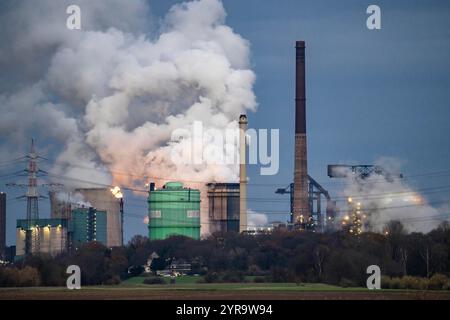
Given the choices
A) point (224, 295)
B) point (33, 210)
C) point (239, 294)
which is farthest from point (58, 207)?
point (224, 295)

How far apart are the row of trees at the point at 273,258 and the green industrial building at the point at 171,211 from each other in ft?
10.3

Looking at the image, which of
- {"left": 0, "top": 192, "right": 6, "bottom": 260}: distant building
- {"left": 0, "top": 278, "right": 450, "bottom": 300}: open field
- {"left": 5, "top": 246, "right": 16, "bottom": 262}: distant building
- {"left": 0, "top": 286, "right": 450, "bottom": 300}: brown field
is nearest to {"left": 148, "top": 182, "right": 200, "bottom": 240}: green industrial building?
{"left": 5, "top": 246, "right": 16, "bottom": 262}: distant building

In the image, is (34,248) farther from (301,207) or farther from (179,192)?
(301,207)

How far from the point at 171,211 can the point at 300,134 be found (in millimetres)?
17221

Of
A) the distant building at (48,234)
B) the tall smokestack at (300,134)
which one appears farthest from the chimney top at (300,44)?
the distant building at (48,234)

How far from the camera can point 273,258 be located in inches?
3898

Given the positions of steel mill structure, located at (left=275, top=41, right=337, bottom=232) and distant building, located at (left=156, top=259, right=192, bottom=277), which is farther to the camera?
steel mill structure, located at (left=275, top=41, right=337, bottom=232)

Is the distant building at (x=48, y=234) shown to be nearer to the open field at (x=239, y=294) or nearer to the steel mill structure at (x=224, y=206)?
Answer: the steel mill structure at (x=224, y=206)

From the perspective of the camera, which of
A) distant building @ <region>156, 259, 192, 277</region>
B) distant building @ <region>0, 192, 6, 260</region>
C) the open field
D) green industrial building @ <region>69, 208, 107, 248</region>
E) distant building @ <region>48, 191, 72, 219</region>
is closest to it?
the open field

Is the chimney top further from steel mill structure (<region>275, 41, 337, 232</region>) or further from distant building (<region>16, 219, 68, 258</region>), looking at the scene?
distant building (<region>16, 219, 68, 258</region>)

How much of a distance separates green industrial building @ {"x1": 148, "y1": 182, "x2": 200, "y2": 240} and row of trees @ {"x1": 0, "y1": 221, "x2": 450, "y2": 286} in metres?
3.13

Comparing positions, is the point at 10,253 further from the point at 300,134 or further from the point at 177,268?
the point at 177,268

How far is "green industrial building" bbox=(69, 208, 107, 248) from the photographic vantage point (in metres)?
133
